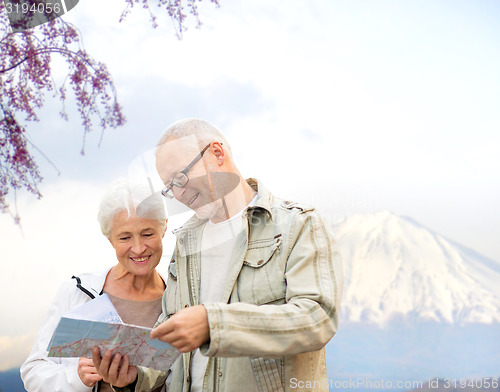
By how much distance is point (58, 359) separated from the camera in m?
1.49

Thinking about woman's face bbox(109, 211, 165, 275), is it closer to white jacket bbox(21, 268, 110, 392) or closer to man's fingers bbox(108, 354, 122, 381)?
white jacket bbox(21, 268, 110, 392)

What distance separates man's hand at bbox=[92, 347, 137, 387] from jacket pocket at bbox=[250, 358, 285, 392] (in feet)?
0.92

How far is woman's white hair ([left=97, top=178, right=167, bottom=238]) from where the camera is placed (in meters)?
1.52

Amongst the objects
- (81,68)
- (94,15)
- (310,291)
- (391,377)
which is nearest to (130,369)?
(310,291)

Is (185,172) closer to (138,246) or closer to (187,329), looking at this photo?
(138,246)

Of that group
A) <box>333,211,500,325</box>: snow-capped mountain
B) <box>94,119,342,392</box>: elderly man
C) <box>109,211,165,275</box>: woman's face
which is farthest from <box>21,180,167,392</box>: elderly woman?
<box>333,211,500,325</box>: snow-capped mountain

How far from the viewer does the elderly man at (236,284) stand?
99cm

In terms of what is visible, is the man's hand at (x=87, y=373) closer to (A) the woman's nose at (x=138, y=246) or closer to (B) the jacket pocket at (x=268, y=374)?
(A) the woman's nose at (x=138, y=246)

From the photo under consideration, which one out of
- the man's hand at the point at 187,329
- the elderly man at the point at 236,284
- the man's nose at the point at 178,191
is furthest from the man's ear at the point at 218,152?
the man's hand at the point at 187,329

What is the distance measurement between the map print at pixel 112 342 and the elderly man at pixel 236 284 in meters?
0.05

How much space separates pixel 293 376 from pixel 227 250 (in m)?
0.31

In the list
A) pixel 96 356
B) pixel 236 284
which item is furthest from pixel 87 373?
pixel 236 284

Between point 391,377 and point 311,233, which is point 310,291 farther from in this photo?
point 391,377

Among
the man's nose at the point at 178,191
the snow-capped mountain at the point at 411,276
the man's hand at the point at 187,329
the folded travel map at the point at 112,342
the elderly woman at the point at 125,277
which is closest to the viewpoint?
the man's hand at the point at 187,329
